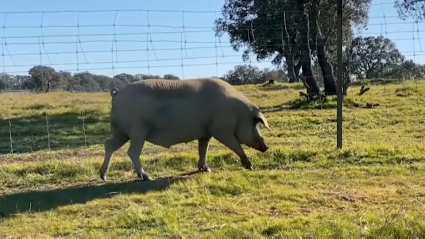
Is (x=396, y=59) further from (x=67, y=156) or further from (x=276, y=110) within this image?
(x=67, y=156)

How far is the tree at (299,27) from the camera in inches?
880

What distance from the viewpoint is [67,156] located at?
11805mm

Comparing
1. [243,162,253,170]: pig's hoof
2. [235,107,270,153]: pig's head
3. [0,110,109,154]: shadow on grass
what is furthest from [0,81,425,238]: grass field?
[235,107,270,153]: pig's head

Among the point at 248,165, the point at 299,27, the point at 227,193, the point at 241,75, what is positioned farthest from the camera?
the point at 241,75

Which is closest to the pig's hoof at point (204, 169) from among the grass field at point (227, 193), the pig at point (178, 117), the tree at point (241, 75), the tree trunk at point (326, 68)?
the pig at point (178, 117)

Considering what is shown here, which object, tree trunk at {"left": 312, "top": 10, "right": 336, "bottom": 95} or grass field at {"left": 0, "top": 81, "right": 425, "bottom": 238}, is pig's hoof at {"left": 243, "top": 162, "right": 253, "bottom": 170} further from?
tree trunk at {"left": 312, "top": 10, "right": 336, "bottom": 95}

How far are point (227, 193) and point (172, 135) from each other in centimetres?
179

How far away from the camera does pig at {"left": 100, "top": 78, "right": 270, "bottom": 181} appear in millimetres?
9078

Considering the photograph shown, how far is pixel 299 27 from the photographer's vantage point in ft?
72.1

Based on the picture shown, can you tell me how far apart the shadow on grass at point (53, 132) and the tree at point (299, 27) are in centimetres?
488

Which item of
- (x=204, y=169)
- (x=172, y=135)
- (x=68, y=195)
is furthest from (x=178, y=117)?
(x=68, y=195)

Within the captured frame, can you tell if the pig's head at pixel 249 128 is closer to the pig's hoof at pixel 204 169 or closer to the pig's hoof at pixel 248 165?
the pig's hoof at pixel 248 165

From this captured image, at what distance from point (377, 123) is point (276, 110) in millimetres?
4696

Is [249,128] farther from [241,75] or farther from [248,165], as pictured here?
[241,75]
